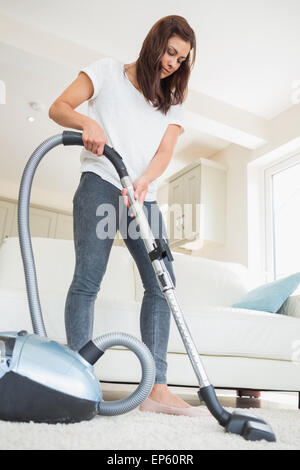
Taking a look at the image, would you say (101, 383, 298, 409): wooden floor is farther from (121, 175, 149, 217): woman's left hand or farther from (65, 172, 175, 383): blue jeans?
(121, 175, 149, 217): woman's left hand

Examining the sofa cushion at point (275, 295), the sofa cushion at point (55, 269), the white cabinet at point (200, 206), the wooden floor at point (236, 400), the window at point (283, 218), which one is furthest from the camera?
the white cabinet at point (200, 206)

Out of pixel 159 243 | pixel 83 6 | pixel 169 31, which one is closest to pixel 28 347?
pixel 159 243

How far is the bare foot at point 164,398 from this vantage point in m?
1.01

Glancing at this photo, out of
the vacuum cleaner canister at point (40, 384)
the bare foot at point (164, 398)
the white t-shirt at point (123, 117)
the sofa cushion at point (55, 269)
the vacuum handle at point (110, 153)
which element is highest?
the white t-shirt at point (123, 117)

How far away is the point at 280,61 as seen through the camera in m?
2.95

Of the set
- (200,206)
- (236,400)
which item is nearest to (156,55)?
(236,400)

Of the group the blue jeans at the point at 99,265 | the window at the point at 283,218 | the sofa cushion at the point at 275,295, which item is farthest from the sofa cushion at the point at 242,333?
the window at the point at 283,218

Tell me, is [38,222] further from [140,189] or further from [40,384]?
[40,384]

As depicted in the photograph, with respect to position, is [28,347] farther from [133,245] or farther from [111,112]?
[111,112]

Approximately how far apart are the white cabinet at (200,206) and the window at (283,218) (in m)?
0.49

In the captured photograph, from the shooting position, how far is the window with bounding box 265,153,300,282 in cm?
343

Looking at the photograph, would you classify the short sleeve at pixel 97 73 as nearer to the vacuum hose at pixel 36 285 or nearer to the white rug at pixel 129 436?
the vacuum hose at pixel 36 285

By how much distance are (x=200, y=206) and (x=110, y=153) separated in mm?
2915

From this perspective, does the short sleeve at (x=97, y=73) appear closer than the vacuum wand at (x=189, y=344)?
No
